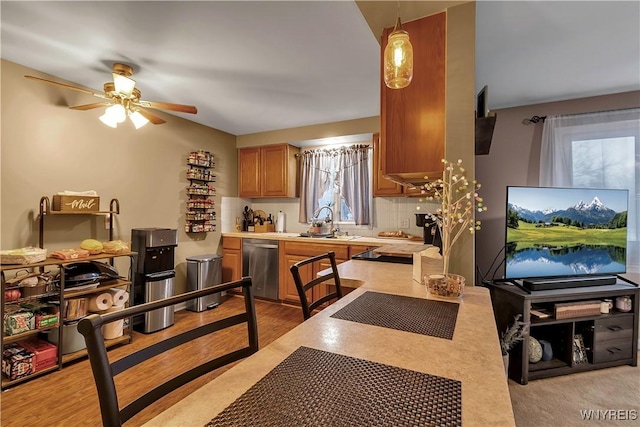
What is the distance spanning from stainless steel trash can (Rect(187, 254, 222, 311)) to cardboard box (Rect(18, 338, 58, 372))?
4.63 ft

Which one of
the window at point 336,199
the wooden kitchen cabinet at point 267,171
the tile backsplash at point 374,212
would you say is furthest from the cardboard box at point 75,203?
the window at point 336,199

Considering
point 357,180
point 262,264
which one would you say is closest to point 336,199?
point 357,180

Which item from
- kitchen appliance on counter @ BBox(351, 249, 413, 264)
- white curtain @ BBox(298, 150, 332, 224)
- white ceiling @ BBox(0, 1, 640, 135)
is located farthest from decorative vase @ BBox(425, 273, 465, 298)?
white curtain @ BBox(298, 150, 332, 224)

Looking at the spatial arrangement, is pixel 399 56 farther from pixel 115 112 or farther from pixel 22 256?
pixel 22 256

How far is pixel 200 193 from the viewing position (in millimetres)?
3877

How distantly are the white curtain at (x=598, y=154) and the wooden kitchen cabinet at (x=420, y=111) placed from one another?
6.78 ft

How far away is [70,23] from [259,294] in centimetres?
325

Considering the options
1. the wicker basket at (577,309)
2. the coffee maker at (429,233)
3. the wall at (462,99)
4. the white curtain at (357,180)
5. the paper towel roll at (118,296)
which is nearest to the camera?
the wall at (462,99)

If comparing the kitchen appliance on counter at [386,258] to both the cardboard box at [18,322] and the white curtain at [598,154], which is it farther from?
the cardboard box at [18,322]

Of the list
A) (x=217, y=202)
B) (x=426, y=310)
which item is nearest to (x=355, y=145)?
(x=217, y=202)

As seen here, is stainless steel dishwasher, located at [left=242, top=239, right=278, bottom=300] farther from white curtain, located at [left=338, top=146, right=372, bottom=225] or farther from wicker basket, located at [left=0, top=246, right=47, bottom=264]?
wicker basket, located at [left=0, top=246, right=47, bottom=264]

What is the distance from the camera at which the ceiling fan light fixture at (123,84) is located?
7.35 ft

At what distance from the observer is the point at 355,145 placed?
4129 mm

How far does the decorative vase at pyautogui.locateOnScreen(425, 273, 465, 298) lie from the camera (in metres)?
1.36
